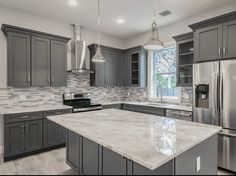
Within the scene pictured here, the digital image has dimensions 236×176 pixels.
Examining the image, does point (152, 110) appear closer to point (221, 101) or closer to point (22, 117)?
point (221, 101)

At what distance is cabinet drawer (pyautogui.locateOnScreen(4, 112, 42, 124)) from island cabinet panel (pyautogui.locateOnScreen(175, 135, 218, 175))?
2861mm

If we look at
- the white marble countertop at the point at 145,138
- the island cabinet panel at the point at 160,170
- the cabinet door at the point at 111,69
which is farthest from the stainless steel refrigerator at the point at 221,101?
the cabinet door at the point at 111,69

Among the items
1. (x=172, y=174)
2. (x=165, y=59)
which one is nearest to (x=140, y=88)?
(x=165, y=59)

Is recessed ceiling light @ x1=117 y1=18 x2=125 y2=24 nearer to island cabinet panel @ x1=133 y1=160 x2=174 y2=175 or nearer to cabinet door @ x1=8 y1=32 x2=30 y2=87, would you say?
cabinet door @ x1=8 y1=32 x2=30 y2=87

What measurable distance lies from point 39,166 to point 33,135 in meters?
0.69

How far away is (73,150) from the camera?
7.98 feet

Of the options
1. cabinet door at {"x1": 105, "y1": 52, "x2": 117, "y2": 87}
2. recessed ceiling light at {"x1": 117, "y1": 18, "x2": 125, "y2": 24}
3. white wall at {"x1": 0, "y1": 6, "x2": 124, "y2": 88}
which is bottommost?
cabinet door at {"x1": 105, "y1": 52, "x2": 117, "y2": 87}

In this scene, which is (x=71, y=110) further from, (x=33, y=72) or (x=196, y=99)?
(x=196, y=99)

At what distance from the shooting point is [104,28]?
472cm

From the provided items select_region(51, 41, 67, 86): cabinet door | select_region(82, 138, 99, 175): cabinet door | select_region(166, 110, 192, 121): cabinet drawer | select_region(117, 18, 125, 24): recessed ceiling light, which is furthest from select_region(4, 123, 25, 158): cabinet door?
Result: select_region(117, 18, 125, 24): recessed ceiling light

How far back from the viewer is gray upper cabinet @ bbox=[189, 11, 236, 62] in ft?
9.09

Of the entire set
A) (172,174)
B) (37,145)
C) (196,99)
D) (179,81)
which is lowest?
(37,145)

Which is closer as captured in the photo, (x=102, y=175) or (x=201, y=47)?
(x=102, y=175)

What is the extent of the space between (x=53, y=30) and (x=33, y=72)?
129 cm
